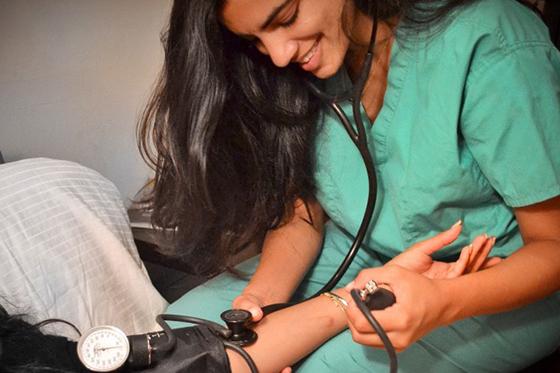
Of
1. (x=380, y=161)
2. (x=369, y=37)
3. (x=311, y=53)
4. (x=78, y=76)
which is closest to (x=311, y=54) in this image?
(x=311, y=53)

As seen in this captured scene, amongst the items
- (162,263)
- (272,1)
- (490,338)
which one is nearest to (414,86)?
(272,1)

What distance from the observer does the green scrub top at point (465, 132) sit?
37.0 inches

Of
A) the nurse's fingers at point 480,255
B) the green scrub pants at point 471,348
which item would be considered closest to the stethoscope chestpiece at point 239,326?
the green scrub pants at point 471,348

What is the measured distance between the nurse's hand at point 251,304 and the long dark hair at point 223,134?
0.58ft

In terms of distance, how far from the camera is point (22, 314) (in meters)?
1.02

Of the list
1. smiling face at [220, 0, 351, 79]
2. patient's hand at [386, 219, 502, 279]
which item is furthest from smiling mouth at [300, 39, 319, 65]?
patient's hand at [386, 219, 502, 279]

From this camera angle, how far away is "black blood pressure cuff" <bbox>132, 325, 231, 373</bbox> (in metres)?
0.97

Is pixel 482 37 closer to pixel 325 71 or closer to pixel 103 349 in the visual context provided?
pixel 325 71

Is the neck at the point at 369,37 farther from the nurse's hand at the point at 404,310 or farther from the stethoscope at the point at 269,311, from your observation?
the nurse's hand at the point at 404,310

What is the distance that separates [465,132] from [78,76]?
52.3 inches

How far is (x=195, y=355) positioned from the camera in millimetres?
988

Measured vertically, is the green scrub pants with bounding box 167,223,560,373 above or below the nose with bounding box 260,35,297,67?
below

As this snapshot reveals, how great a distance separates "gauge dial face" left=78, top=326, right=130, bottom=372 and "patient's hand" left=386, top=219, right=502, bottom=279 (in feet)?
1.37

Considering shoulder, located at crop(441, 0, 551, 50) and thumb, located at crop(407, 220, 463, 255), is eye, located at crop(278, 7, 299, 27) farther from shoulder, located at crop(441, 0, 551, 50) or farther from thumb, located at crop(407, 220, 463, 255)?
thumb, located at crop(407, 220, 463, 255)
